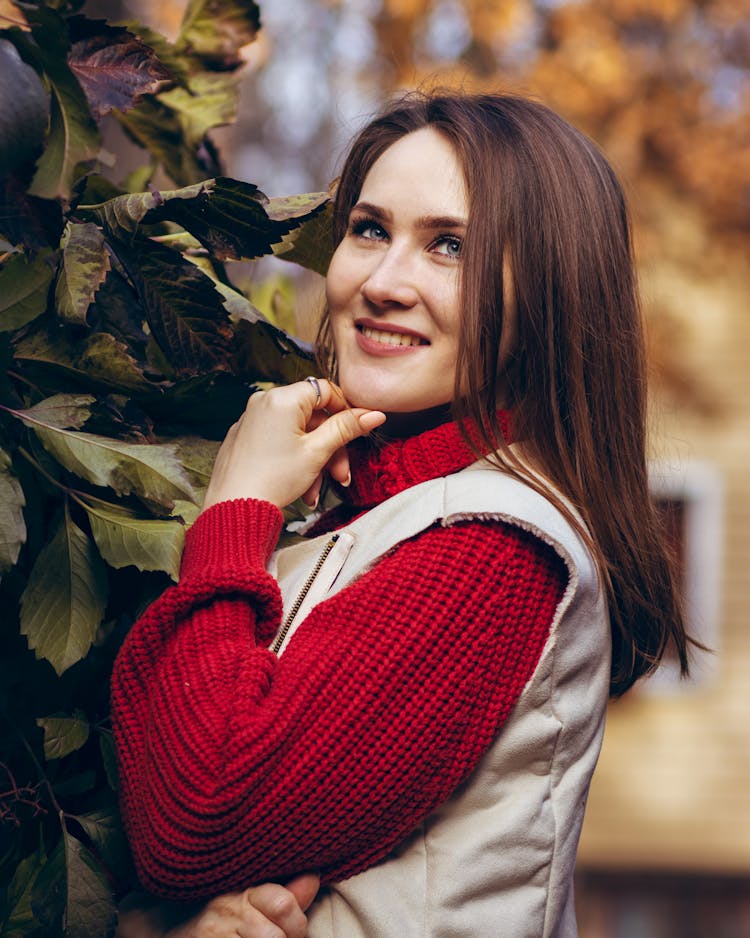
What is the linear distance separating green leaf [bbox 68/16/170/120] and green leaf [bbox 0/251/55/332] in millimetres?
212

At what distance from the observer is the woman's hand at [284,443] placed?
1.62m

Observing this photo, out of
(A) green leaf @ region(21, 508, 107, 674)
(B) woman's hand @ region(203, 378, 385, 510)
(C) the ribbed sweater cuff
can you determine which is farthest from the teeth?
(A) green leaf @ region(21, 508, 107, 674)

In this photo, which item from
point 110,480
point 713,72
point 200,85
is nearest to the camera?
point 110,480

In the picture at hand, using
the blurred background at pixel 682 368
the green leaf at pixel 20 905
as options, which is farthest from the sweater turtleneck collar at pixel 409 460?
the blurred background at pixel 682 368

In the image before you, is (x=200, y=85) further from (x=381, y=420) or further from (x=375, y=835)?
(x=375, y=835)

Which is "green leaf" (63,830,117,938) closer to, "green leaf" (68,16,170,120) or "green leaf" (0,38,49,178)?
"green leaf" (0,38,49,178)

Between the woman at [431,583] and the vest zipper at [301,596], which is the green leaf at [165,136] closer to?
the woman at [431,583]

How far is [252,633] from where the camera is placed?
1533 mm

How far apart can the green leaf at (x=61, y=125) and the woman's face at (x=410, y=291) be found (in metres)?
0.49

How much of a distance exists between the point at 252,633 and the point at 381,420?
39 centimetres

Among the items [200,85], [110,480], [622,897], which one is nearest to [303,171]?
[622,897]

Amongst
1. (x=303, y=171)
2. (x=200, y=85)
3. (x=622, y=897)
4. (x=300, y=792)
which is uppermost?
(x=200, y=85)

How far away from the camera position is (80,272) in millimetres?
1438

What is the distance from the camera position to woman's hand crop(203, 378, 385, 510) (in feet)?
5.33
